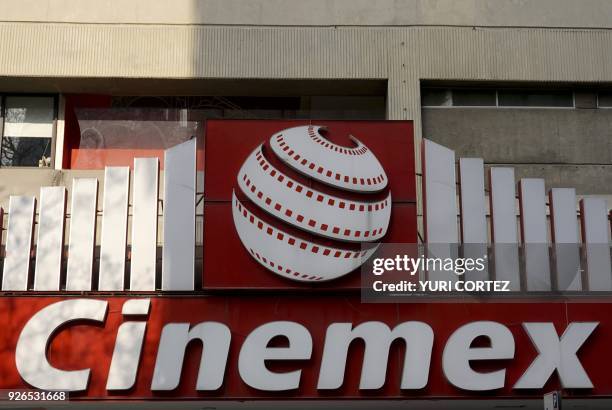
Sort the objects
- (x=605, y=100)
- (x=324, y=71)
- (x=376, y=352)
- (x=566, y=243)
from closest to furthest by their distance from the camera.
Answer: (x=376, y=352), (x=566, y=243), (x=324, y=71), (x=605, y=100)

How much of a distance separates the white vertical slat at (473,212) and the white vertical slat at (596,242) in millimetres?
1697

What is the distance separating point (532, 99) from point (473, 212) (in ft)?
15.1

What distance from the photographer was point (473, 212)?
16750 mm

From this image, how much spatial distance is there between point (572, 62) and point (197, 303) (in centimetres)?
919

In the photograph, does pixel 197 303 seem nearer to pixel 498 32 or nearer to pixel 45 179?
pixel 45 179

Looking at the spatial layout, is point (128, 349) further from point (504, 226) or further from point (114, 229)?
point (504, 226)

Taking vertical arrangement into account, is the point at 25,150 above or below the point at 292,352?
above

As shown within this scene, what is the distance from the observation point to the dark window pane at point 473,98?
20234mm

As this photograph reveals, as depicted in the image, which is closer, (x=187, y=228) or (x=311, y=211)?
(x=311, y=211)

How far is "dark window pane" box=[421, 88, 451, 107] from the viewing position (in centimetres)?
2014

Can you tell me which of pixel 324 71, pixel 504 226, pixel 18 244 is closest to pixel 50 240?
pixel 18 244

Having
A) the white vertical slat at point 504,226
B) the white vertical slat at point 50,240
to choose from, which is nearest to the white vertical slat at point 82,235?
the white vertical slat at point 50,240

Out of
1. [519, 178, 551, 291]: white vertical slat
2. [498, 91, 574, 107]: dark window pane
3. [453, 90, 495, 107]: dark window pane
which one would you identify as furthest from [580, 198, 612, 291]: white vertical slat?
[453, 90, 495, 107]: dark window pane

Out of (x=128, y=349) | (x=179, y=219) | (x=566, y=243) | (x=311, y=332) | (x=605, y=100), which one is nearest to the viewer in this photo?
(x=128, y=349)
